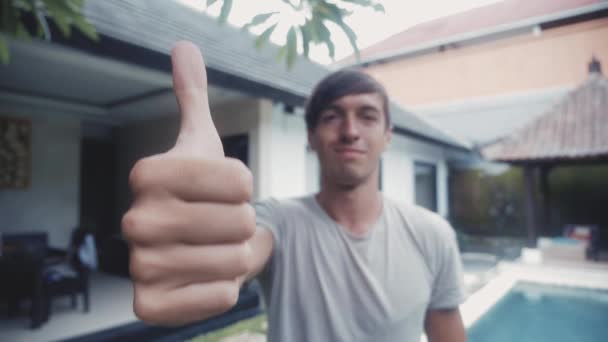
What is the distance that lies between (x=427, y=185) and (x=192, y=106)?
12.7 metres

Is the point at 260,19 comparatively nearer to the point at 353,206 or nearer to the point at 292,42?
the point at 292,42

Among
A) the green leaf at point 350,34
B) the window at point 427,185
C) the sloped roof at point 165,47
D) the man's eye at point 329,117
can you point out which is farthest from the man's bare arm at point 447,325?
the window at point 427,185

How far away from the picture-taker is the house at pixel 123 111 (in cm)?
402

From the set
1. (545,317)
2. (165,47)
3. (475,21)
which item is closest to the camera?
(165,47)

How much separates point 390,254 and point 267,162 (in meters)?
4.48

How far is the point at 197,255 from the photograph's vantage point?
556 millimetres

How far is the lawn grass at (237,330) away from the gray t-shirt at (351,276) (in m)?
2.94

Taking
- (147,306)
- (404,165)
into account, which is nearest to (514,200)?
(404,165)

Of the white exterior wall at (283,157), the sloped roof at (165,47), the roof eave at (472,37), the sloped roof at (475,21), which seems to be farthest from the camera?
the roof eave at (472,37)

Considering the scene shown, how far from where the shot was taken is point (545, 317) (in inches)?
253

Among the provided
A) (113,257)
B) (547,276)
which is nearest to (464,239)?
(547,276)

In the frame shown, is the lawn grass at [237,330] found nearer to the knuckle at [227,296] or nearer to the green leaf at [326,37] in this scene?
the green leaf at [326,37]

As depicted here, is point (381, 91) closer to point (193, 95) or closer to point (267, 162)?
point (193, 95)

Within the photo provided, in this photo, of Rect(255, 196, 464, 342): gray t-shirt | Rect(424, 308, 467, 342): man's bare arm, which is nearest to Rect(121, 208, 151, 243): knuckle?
Rect(255, 196, 464, 342): gray t-shirt
